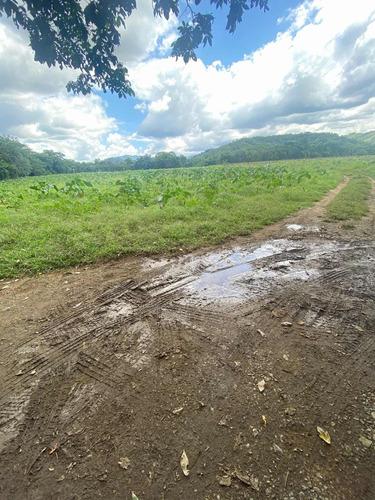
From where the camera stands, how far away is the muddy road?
1.77m

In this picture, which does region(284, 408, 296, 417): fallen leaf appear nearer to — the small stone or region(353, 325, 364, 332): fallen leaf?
the small stone

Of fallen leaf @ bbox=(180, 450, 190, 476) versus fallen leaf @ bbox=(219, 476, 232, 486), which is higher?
fallen leaf @ bbox=(180, 450, 190, 476)

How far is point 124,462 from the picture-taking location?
1852 mm

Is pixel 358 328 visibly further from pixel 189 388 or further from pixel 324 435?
pixel 189 388

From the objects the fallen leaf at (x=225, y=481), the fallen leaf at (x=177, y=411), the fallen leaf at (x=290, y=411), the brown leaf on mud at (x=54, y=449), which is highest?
the brown leaf on mud at (x=54, y=449)

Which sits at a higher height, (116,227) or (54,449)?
(116,227)

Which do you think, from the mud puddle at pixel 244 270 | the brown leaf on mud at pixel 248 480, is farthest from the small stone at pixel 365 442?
the mud puddle at pixel 244 270

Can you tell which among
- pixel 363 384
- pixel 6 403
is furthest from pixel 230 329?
pixel 6 403

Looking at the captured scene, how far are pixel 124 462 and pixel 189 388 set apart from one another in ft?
2.62

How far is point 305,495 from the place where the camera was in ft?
5.39

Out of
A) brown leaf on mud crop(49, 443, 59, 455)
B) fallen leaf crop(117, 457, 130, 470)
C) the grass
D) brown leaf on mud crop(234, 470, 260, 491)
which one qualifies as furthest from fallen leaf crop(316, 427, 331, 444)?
the grass

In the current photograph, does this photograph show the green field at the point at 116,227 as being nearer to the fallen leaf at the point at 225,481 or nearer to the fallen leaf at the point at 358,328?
the fallen leaf at the point at 358,328

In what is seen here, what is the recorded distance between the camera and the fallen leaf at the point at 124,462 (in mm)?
1830

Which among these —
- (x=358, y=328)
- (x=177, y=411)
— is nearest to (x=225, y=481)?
(x=177, y=411)
